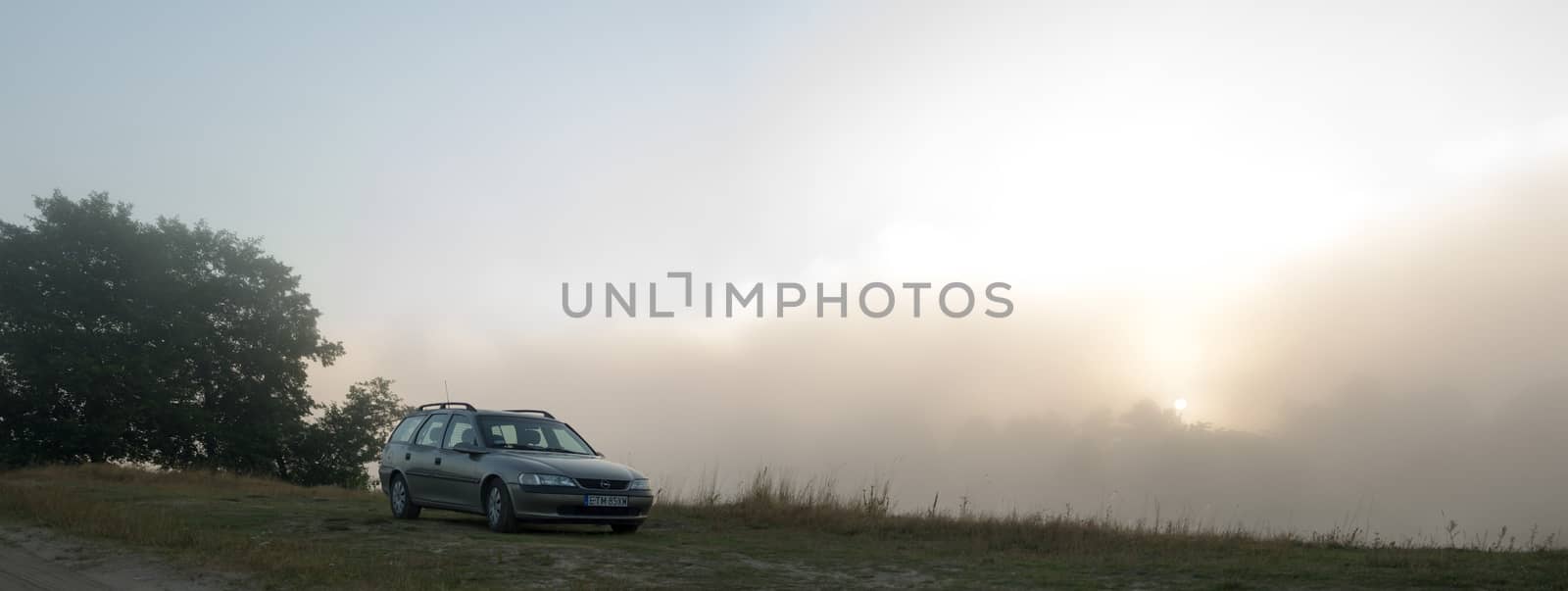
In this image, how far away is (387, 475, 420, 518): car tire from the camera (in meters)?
14.9

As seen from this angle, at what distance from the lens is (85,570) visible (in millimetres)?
9953

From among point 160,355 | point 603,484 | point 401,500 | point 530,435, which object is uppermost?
point 160,355

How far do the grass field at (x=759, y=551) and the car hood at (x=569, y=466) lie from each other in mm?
780

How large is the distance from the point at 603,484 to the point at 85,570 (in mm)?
5344

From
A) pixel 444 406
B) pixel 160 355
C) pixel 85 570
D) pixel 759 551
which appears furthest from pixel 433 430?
pixel 160 355

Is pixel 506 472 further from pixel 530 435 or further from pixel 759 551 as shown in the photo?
pixel 759 551

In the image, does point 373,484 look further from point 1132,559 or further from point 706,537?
point 1132,559

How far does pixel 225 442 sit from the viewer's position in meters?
36.7

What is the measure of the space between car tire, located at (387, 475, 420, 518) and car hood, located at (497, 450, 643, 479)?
2206mm

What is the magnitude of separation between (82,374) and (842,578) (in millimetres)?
33077

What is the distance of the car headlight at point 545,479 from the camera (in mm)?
12898

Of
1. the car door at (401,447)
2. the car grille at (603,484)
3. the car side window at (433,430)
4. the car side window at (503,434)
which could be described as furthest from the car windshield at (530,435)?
the car door at (401,447)

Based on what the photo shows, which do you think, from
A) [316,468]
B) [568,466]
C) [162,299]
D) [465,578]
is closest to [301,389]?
[316,468]

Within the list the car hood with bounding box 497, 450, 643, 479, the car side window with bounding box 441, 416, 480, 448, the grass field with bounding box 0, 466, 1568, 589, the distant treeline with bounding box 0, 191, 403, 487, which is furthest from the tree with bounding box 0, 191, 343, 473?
the car hood with bounding box 497, 450, 643, 479
